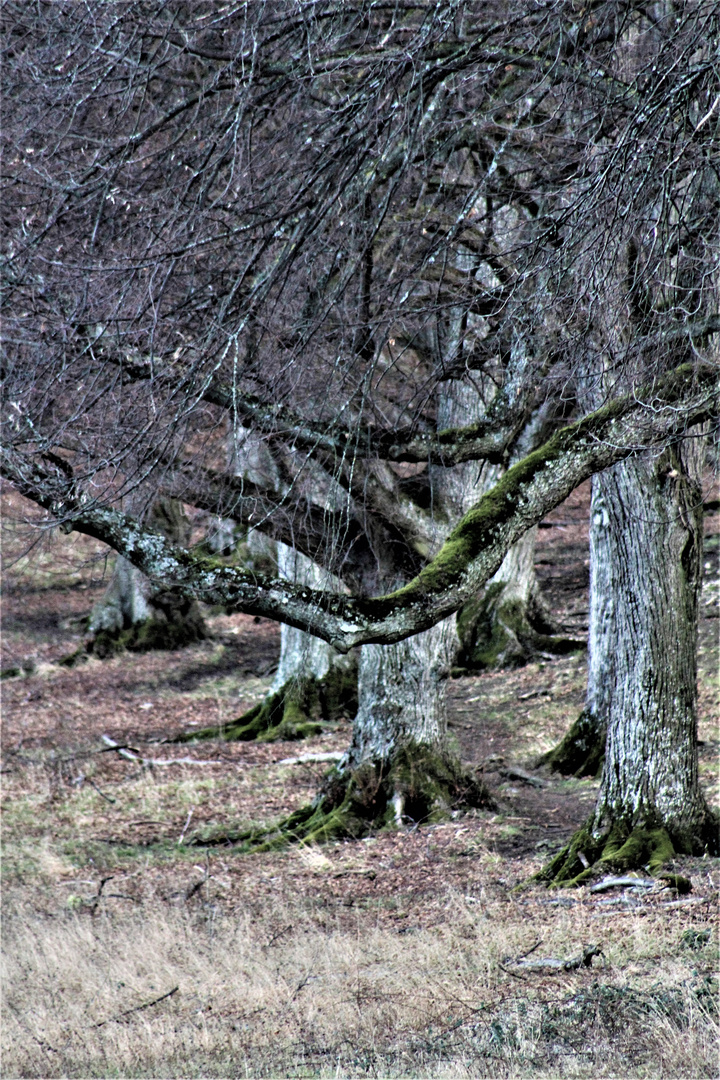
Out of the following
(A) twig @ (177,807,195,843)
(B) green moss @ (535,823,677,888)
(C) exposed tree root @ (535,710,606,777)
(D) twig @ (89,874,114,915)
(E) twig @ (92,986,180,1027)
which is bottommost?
(E) twig @ (92,986,180,1027)

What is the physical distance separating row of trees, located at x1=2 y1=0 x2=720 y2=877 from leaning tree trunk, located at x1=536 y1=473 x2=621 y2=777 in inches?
115

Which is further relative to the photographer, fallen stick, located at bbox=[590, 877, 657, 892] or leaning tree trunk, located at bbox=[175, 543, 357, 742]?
leaning tree trunk, located at bbox=[175, 543, 357, 742]

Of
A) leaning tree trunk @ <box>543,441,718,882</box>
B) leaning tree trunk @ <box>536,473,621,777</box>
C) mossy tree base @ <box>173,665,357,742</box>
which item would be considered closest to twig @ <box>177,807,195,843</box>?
mossy tree base @ <box>173,665,357,742</box>

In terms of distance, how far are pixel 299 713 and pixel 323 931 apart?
26.8 ft

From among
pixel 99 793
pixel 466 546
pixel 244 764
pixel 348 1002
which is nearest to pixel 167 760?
pixel 244 764

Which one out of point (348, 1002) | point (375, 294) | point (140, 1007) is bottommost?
point (140, 1007)

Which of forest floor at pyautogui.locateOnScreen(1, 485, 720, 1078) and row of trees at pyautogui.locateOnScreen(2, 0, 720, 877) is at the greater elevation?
row of trees at pyautogui.locateOnScreen(2, 0, 720, 877)

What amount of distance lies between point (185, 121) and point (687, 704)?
5.61 metres

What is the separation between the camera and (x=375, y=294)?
22.4 ft

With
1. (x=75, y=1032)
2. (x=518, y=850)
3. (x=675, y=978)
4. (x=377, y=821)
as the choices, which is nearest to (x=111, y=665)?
(x=377, y=821)

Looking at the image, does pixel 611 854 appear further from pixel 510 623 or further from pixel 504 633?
pixel 510 623

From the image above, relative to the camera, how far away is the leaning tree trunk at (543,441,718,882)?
805cm

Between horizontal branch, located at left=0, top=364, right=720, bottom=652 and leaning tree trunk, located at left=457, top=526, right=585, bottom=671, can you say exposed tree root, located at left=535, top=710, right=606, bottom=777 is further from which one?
horizontal branch, located at left=0, top=364, right=720, bottom=652

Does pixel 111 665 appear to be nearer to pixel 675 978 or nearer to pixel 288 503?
pixel 288 503
